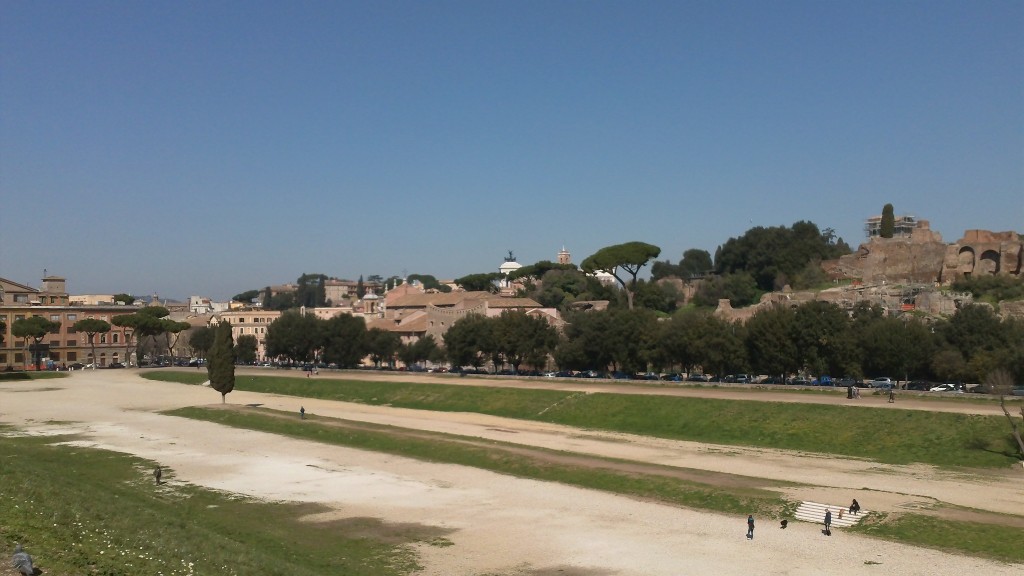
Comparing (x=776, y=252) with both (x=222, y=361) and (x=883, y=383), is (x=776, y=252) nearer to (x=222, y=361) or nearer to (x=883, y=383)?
(x=883, y=383)

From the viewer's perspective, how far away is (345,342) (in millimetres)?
83625

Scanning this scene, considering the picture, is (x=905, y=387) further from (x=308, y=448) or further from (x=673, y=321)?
(x=308, y=448)

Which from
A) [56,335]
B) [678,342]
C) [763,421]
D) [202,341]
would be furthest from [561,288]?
[763,421]

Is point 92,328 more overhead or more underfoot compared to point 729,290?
more underfoot

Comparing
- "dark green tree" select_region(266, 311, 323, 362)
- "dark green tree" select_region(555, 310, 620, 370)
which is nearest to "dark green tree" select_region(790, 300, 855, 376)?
"dark green tree" select_region(555, 310, 620, 370)

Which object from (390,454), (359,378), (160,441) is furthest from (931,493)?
(359,378)

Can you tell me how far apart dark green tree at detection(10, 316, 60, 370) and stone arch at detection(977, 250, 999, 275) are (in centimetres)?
8708

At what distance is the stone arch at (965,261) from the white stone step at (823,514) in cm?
5660

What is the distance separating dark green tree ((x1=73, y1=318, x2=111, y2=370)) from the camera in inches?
3585

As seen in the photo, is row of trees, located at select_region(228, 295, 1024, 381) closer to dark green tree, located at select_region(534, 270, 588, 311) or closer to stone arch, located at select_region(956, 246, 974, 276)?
stone arch, located at select_region(956, 246, 974, 276)

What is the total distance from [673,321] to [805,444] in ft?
79.1

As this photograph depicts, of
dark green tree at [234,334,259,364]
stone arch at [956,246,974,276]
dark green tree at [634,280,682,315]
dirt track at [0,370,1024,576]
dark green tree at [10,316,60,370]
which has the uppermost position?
stone arch at [956,246,974,276]

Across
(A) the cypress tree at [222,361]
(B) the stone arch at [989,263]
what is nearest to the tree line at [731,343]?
(B) the stone arch at [989,263]

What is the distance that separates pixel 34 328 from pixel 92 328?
7034 millimetres
